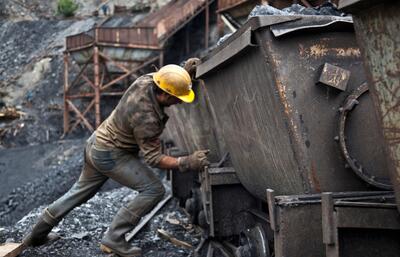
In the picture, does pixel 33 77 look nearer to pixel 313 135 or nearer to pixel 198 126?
pixel 198 126

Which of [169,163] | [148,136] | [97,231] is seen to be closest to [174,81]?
[148,136]

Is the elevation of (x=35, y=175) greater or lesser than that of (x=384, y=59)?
lesser

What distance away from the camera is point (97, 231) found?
18.4 feet

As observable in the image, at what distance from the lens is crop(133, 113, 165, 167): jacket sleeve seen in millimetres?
4012

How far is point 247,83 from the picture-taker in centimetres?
316

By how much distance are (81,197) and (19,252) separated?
0.77m

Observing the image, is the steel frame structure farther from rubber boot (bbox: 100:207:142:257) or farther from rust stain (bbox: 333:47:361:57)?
rust stain (bbox: 333:47:361:57)

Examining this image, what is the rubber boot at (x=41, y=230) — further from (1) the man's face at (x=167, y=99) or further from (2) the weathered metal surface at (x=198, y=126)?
(2) the weathered metal surface at (x=198, y=126)

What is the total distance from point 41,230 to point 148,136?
160 centimetres

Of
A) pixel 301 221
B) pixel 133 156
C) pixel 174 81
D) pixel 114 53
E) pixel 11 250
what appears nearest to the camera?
pixel 301 221

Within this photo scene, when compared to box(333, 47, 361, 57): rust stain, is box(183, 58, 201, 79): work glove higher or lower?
higher

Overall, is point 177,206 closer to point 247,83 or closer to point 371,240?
point 247,83

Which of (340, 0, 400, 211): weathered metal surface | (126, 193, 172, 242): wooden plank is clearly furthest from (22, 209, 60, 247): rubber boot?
(340, 0, 400, 211): weathered metal surface

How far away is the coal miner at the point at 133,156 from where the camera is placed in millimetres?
4051
